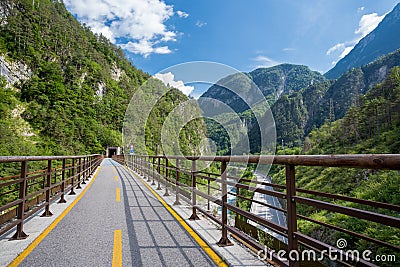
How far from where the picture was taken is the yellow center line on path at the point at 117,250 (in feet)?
10.8

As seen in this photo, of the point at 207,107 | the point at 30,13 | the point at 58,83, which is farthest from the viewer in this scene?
the point at 30,13

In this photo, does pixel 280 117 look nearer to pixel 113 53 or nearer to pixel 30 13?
pixel 113 53

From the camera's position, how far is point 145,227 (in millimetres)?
4945

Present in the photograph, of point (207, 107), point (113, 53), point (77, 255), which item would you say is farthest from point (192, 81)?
point (113, 53)

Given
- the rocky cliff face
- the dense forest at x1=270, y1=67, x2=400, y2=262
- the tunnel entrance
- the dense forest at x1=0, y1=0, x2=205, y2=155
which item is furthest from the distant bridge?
the tunnel entrance

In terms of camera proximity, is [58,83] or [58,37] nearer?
[58,83]

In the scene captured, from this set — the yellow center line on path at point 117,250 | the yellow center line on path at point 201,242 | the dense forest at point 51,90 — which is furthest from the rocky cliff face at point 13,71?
the yellow center line on path at point 117,250

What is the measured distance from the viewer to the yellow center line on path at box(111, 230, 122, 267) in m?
3.29

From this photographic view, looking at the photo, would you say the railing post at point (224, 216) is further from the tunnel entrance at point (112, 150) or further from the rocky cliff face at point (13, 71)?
the tunnel entrance at point (112, 150)

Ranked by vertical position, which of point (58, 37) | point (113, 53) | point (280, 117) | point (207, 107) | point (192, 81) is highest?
point (113, 53)

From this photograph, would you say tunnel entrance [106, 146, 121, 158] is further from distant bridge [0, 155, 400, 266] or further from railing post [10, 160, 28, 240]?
railing post [10, 160, 28, 240]

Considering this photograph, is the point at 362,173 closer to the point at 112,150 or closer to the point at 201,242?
the point at 201,242

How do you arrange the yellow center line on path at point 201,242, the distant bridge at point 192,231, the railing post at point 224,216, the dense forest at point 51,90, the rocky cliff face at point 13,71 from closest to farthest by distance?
the distant bridge at point 192,231
the yellow center line on path at point 201,242
the railing post at point 224,216
the dense forest at point 51,90
the rocky cliff face at point 13,71

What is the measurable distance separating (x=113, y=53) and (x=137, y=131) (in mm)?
79615
